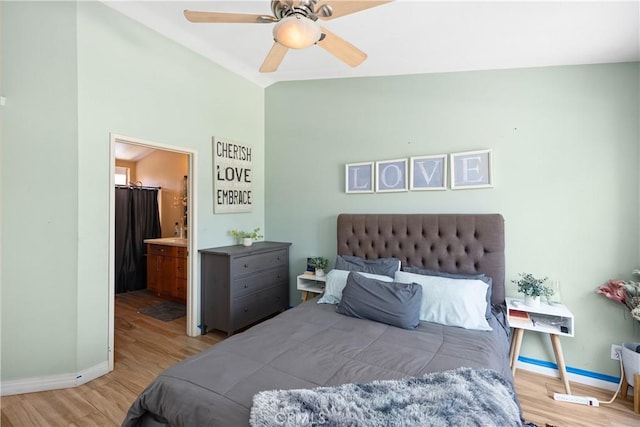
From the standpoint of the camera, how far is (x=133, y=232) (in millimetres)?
4938

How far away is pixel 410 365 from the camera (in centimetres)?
159

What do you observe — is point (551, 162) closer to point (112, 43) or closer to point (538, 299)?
point (538, 299)

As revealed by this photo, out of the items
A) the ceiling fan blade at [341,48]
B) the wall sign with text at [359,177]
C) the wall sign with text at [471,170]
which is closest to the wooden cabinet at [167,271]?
the wall sign with text at [359,177]

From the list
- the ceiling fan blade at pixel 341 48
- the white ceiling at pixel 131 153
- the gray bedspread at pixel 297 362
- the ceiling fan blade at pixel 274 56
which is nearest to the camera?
the gray bedspread at pixel 297 362

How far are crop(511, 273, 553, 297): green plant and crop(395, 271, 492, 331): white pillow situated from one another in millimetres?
371

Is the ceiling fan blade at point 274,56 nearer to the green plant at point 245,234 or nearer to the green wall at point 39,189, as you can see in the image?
the green wall at point 39,189

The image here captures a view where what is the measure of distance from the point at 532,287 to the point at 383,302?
122 centimetres

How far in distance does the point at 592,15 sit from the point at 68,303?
4.24m

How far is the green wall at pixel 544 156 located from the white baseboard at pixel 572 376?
0.27 feet

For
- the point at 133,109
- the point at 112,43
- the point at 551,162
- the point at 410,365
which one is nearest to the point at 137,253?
the point at 133,109

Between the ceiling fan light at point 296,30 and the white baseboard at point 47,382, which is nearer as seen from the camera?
the ceiling fan light at point 296,30

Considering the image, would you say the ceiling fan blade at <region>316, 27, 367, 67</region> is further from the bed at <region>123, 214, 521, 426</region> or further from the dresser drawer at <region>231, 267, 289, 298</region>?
the dresser drawer at <region>231, 267, 289, 298</region>

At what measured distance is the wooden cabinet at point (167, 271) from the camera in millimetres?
4250

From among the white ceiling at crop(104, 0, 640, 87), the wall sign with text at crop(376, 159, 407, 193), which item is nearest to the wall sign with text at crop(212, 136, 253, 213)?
the white ceiling at crop(104, 0, 640, 87)
